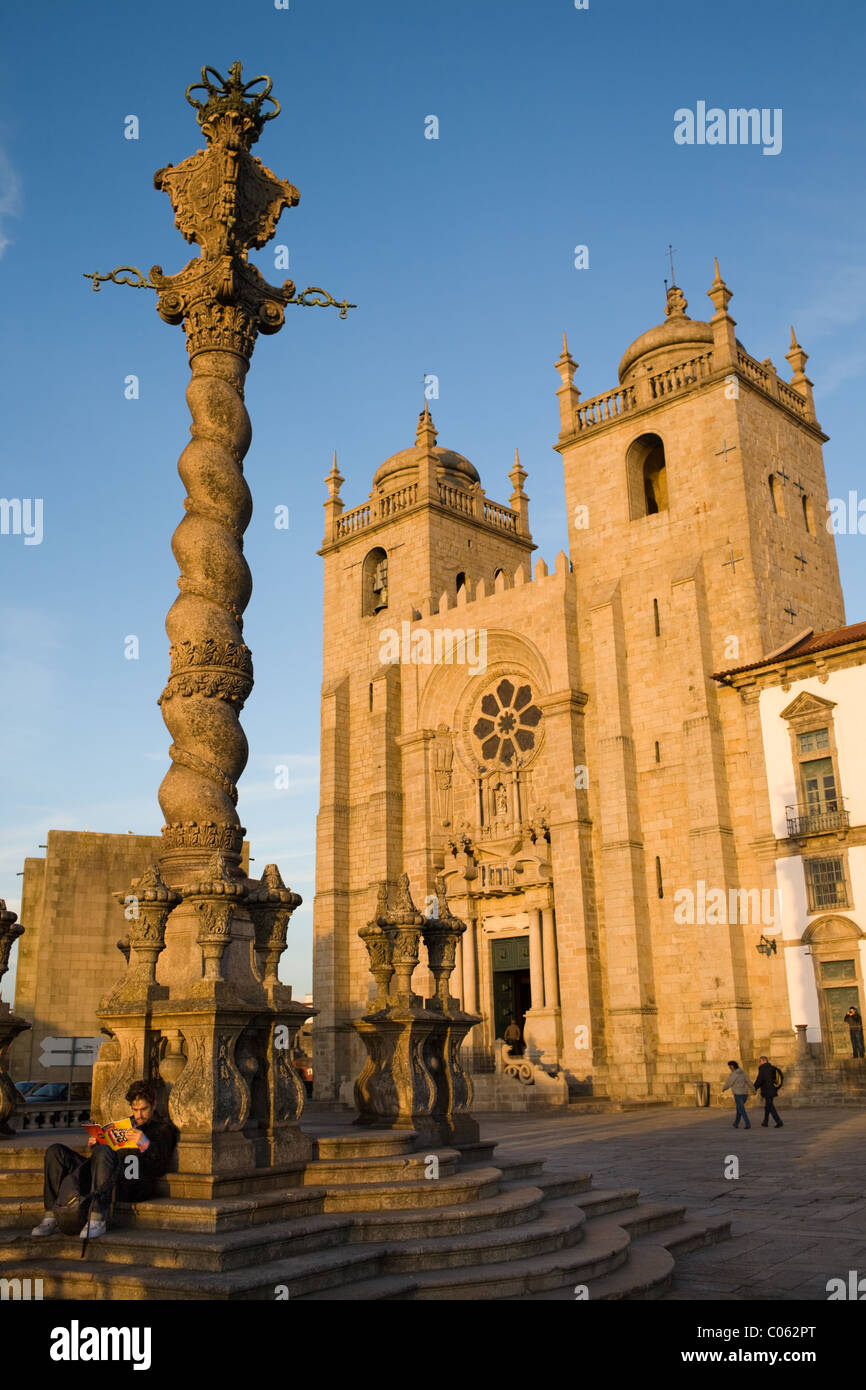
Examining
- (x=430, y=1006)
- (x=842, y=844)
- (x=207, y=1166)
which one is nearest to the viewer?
(x=207, y=1166)

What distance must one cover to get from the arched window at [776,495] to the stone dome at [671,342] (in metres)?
4.94

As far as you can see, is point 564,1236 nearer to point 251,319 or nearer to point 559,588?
point 251,319

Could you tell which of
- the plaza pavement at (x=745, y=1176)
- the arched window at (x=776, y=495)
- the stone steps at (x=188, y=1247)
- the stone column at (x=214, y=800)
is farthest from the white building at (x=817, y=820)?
the stone steps at (x=188, y=1247)

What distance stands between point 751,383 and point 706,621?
690 centimetres

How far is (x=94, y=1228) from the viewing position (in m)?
6.73

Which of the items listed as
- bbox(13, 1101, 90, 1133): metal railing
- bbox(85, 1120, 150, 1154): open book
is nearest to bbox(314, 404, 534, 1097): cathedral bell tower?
bbox(13, 1101, 90, 1133): metal railing

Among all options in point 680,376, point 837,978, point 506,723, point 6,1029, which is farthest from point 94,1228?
point 680,376

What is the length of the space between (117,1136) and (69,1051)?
370 inches

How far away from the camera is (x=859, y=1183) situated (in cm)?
1130

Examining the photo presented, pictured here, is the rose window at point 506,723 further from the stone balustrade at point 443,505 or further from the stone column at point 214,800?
the stone column at point 214,800

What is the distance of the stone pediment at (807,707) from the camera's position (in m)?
24.3

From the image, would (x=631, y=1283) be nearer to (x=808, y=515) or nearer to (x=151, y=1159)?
(x=151, y=1159)

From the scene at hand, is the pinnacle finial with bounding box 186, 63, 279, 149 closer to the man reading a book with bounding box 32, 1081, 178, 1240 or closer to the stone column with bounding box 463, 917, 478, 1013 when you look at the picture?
the man reading a book with bounding box 32, 1081, 178, 1240

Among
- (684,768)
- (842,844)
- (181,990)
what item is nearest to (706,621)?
(684,768)
